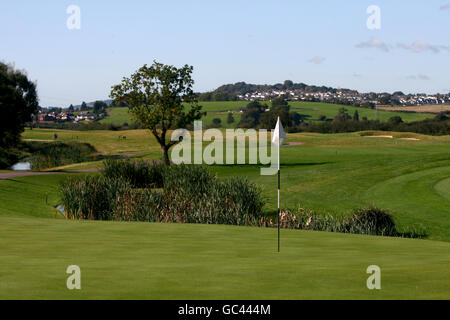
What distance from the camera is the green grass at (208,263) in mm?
6074

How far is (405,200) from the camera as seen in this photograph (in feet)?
76.5

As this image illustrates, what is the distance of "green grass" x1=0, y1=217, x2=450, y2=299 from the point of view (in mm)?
6074

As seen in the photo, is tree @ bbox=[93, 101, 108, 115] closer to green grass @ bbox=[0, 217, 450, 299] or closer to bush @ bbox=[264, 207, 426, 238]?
bush @ bbox=[264, 207, 426, 238]

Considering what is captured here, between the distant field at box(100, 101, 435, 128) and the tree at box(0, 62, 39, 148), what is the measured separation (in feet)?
189

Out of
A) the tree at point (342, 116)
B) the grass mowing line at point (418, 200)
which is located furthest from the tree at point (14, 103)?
the tree at point (342, 116)

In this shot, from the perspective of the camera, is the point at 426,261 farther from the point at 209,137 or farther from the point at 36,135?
the point at 36,135

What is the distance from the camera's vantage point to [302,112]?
139 m

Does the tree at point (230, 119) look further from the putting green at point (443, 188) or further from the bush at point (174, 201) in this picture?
the bush at point (174, 201)

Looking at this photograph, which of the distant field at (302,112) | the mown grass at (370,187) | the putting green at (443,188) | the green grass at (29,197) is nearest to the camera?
the mown grass at (370,187)

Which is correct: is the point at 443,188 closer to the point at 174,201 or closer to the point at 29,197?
the point at 174,201

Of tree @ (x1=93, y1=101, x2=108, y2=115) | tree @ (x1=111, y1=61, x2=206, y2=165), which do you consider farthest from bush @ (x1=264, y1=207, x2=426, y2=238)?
tree @ (x1=93, y1=101, x2=108, y2=115)

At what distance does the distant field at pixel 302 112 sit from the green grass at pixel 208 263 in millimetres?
109750

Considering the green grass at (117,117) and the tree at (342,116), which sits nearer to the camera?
the tree at (342,116)
